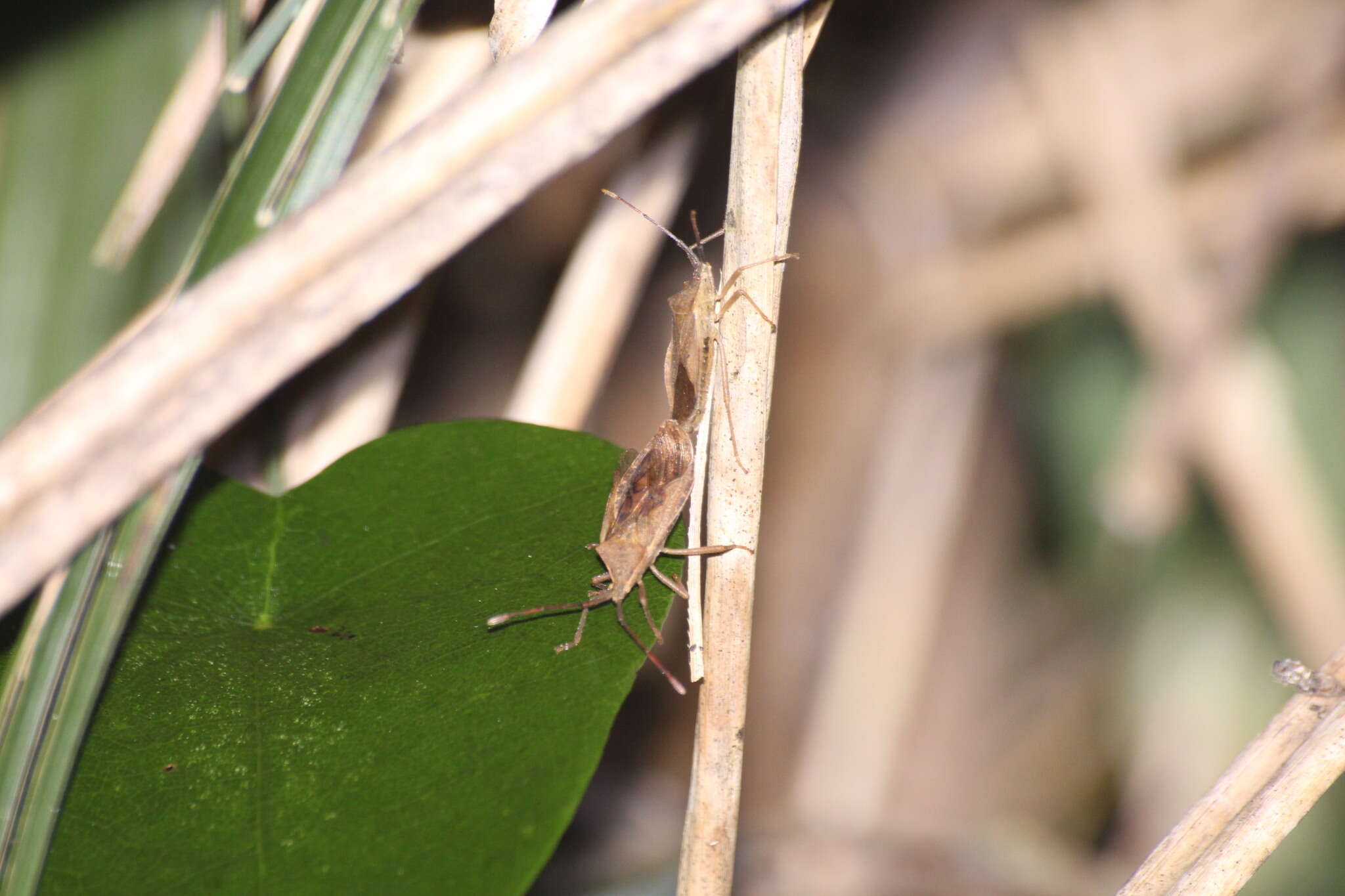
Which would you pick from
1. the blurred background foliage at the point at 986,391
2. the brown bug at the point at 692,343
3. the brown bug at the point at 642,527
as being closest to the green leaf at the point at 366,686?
the brown bug at the point at 642,527

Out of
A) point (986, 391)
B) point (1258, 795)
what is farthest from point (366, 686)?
point (986, 391)

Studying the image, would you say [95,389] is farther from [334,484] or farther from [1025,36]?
[1025,36]

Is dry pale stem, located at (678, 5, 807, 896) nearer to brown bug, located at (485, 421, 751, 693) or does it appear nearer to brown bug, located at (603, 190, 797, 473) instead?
brown bug, located at (485, 421, 751, 693)

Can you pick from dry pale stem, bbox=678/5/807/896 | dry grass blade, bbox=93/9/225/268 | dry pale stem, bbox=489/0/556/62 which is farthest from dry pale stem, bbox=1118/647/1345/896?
dry grass blade, bbox=93/9/225/268

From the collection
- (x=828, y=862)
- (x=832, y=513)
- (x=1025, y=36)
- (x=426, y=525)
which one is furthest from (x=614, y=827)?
(x=1025, y=36)

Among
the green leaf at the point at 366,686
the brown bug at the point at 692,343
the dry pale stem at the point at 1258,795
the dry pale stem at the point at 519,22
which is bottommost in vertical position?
the dry pale stem at the point at 1258,795

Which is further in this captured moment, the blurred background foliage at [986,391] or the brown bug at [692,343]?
the blurred background foliage at [986,391]

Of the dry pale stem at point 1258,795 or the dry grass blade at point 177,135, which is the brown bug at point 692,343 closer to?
the dry grass blade at point 177,135
